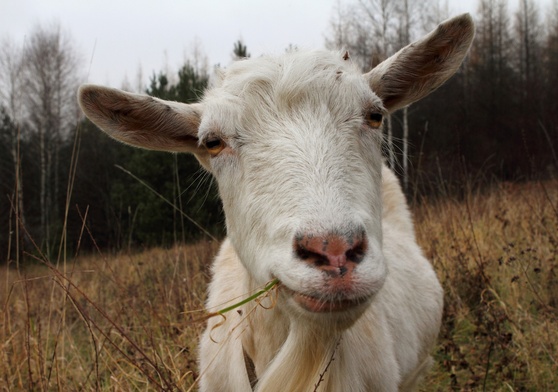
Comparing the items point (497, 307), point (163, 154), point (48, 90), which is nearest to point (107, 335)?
point (497, 307)

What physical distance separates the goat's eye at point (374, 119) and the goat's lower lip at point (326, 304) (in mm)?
1028

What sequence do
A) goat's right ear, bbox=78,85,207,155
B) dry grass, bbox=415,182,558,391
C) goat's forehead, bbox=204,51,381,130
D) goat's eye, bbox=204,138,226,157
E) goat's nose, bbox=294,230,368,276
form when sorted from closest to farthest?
goat's nose, bbox=294,230,368,276 → goat's forehead, bbox=204,51,381,130 → goat's eye, bbox=204,138,226,157 → goat's right ear, bbox=78,85,207,155 → dry grass, bbox=415,182,558,391

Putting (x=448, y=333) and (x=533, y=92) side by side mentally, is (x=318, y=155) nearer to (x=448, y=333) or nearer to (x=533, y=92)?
(x=448, y=333)

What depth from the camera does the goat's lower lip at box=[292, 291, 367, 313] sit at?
1.76 meters

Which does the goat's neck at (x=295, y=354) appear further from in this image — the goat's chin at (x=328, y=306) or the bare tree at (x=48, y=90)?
the bare tree at (x=48, y=90)

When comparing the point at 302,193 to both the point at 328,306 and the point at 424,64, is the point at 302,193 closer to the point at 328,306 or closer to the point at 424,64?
the point at 328,306

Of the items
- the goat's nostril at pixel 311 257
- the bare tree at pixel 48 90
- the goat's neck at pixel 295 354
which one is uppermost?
the bare tree at pixel 48 90

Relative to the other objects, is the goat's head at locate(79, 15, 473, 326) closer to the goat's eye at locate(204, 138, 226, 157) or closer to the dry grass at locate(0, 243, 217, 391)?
the goat's eye at locate(204, 138, 226, 157)

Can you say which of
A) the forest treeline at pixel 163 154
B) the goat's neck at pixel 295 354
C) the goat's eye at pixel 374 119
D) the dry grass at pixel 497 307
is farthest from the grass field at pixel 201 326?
the forest treeline at pixel 163 154

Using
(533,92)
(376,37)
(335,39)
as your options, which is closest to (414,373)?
(376,37)

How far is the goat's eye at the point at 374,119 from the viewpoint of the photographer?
2.52m

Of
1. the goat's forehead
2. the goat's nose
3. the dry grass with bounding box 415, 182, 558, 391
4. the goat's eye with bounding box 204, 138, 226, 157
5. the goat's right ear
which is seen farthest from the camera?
the dry grass with bounding box 415, 182, 558, 391

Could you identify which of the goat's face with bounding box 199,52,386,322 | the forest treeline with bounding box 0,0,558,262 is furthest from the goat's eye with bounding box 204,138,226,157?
the forest treeline with bounding box 0,0,558,262

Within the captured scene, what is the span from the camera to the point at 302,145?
2160mm
